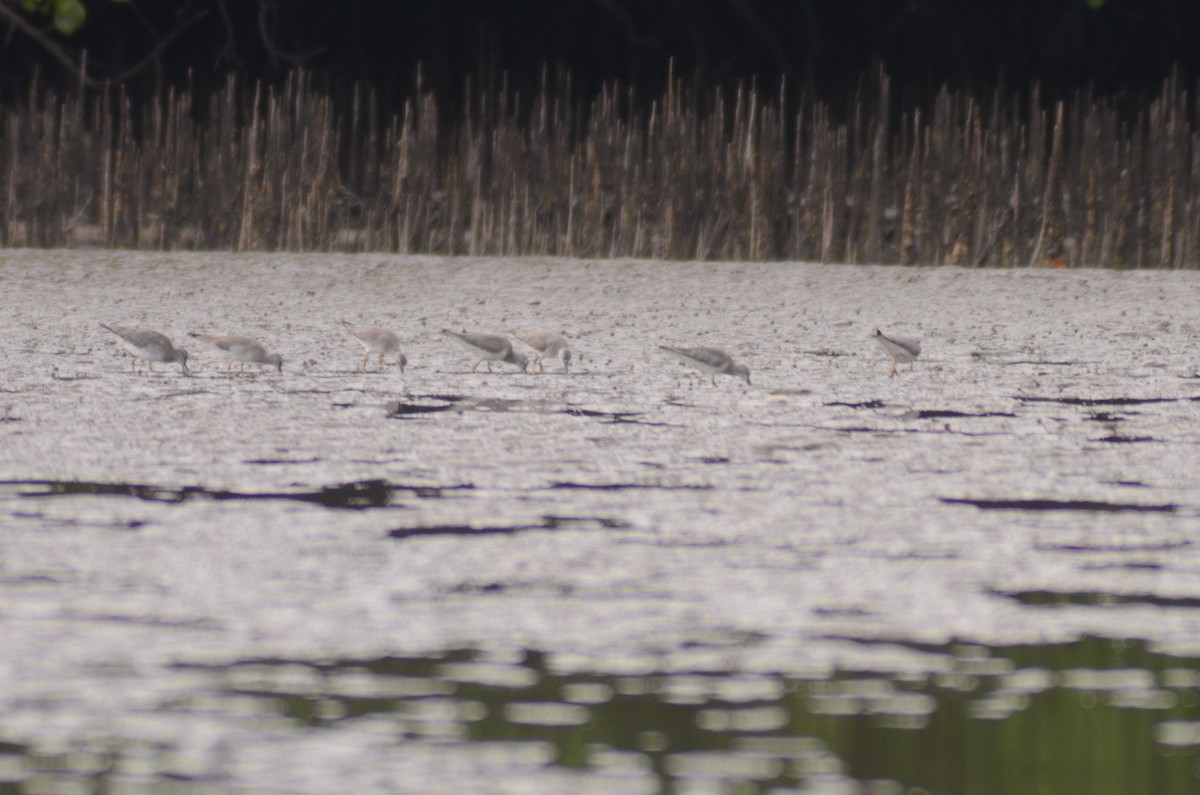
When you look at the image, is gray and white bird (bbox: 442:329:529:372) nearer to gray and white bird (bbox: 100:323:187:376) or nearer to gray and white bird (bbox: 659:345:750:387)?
gray and white bird (bbox: 659:345:750:387)

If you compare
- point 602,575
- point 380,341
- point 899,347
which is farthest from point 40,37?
point 602,575

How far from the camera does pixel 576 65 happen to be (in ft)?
52.6

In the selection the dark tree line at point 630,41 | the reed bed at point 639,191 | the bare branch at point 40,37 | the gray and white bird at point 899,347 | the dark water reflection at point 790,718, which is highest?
the dark tree line at point 630,41

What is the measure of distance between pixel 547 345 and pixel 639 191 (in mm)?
4544

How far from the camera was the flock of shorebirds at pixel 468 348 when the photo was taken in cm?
692

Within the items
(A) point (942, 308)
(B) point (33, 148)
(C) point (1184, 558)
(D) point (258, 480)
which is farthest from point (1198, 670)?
(B) point (33, 148)

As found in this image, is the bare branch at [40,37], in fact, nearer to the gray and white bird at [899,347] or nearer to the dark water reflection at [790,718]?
the gray and white bird at [899,347]

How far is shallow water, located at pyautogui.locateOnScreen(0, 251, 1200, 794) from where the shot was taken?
283 cm

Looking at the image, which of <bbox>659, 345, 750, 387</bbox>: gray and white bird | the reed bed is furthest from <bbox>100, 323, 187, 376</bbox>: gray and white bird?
the reed bed

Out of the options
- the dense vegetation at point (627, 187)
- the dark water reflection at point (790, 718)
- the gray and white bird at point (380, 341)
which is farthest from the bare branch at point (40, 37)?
the dark water reflection at point (790, 718)

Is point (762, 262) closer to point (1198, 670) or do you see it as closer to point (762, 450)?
point (762, 450)

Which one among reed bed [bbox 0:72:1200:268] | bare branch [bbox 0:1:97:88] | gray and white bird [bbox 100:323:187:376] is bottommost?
gray and white bird [bbox 100:323:187:376]

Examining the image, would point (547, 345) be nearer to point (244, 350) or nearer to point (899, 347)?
point (244, 350)

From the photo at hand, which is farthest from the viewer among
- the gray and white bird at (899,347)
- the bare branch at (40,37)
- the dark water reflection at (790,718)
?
the bare branch at (40,37)
